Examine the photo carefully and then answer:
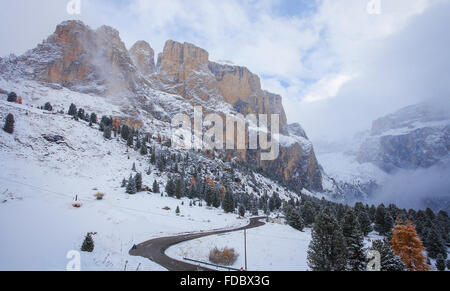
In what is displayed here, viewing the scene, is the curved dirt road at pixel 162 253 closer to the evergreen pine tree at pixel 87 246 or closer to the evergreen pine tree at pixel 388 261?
the evergreen pine tree at pixel 87 246

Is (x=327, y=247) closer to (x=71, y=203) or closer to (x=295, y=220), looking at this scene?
(x=295, y=220)

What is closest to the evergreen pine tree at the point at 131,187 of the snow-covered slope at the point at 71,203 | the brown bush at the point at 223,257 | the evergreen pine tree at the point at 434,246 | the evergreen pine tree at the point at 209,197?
the snow-covered slope at the point at 71,203

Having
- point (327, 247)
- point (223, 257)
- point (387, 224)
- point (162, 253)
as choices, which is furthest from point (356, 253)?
point (387, 224)

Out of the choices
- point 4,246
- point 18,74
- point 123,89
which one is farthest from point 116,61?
point 4,246

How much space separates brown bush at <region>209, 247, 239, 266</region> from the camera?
22.9 m

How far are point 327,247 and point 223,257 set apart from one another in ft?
36.2

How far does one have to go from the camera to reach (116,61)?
161500 mm

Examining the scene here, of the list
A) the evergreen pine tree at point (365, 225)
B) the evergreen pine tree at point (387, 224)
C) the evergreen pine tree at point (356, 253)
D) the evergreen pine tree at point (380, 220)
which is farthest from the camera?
the evergreen pine tree at point (380, 220)

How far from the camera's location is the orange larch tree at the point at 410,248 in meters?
25.1

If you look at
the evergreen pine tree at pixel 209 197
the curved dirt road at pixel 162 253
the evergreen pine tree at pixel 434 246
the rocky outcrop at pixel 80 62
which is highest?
the rocky outcrop at pixel 80 62

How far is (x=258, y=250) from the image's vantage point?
88.1ft

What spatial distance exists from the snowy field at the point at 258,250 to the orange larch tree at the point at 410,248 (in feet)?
37.9
